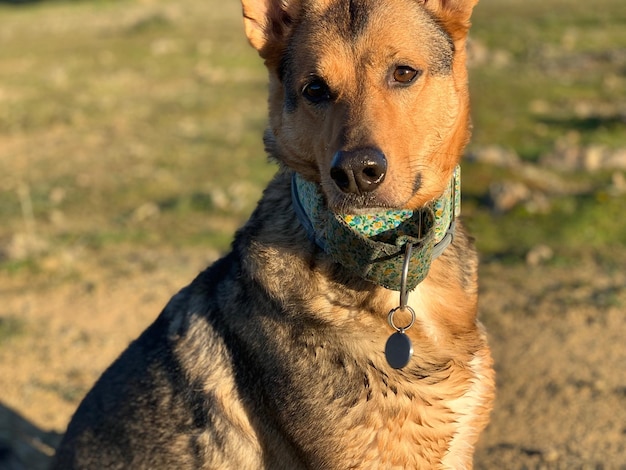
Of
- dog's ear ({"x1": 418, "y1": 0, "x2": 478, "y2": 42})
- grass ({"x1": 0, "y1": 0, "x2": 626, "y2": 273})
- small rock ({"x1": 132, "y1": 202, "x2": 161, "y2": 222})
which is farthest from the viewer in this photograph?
small rock ({"x1": 132, "y1": 202, "x2": 161, "y2": 222})

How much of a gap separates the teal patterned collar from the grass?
454 centimetres

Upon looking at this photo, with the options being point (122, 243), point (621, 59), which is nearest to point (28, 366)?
point (122, 243)

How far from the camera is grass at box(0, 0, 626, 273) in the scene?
343 inches

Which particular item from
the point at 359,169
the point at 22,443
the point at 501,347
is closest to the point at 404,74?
the point at 359,169

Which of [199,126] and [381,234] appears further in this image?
[199,126]

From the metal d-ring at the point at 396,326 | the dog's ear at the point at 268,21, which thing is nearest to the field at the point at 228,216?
the metal d-ring at the point at 396,326

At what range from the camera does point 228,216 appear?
9266 millimetres

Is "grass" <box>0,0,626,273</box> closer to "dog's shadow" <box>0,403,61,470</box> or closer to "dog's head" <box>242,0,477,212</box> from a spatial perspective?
"dog's shadow" <box>0,403,61,470</box>

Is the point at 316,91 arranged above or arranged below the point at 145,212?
above

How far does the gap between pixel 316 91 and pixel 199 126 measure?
10.1 m

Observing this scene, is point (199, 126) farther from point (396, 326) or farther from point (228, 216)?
point (396, 326)

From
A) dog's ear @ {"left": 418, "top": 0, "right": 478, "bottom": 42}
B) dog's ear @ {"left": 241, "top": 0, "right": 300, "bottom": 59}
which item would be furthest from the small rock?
dog's ear @ {"left": 418, "top": 0, "right": 478, "bottom": 42}

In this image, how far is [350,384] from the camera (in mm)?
3258

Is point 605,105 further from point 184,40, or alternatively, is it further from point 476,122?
point 184,40
